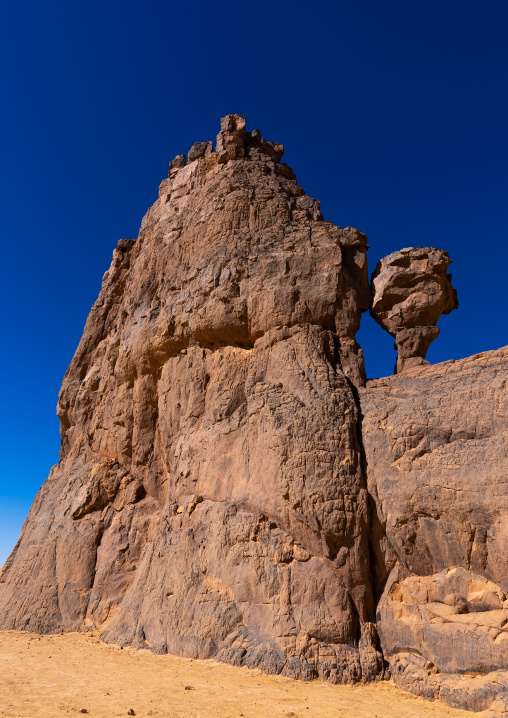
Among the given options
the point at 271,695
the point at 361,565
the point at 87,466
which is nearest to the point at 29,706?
the point at 271,695

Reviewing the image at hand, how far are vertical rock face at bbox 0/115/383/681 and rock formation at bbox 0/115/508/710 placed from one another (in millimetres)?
54

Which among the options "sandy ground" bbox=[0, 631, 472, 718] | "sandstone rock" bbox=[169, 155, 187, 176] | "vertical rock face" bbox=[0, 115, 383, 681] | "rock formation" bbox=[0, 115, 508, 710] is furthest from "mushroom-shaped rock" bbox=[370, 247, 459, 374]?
"sandstone rock" bbox=[169, 155, 187, 176]

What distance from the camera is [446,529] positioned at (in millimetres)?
9094

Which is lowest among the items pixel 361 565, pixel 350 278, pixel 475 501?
pixel 361 565

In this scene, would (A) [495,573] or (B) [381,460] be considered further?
(B) [381,460]

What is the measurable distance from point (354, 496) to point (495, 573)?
8.93ft

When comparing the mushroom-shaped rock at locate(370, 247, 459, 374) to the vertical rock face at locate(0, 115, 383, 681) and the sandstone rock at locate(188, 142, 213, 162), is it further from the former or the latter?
the sandstone rock at locate(188, 142, 213, 162)

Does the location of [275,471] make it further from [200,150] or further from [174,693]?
[200,150]

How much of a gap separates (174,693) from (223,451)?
5.34 metres

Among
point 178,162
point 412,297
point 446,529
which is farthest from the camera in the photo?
point 178,162

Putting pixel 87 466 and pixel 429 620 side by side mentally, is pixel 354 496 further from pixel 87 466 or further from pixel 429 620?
pixel 87 466

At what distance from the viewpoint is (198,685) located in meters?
7.99

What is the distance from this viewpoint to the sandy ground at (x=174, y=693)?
6.75 m

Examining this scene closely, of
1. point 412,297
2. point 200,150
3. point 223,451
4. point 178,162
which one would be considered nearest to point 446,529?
point 223,451
